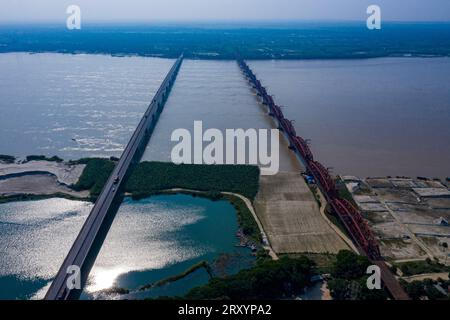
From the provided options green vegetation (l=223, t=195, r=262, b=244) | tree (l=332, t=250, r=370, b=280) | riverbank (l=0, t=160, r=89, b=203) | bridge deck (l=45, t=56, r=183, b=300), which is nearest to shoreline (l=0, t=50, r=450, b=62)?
bridge deck (l=45, t=56, r=183, b=300)

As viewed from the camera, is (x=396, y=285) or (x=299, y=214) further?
(x=299, y=214)

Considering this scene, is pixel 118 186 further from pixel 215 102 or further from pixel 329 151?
pixel 215 102

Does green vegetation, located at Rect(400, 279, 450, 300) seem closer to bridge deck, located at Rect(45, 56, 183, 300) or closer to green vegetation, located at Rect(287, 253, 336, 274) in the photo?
green vegetation, located at Rect(287, 253, 336, 274)

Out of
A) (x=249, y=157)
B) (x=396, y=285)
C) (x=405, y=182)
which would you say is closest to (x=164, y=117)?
(x=249, y=157)

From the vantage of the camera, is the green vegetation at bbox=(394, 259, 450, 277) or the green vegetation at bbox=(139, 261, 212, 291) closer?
the green vegetation at bbox=(139, 261, 212, 291)

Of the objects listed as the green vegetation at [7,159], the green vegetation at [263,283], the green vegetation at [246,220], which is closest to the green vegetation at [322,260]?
the green vegetation at [263,283]

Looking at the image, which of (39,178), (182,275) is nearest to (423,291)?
(182,275)

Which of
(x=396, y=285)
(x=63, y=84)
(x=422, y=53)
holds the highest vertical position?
(x=422, y=53)
